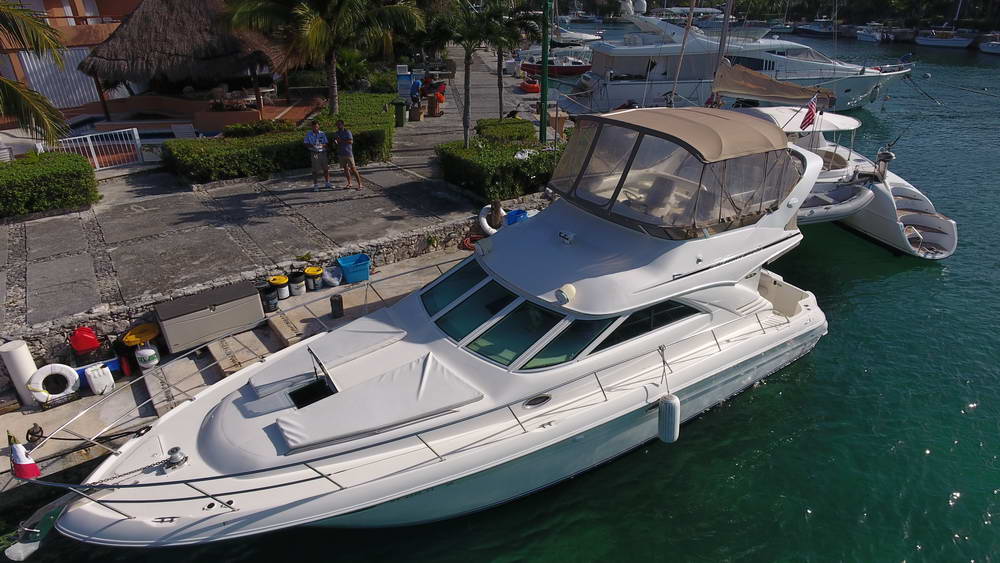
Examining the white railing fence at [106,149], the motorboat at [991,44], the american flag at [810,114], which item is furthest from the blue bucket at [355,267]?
the motorboat at [991,44]

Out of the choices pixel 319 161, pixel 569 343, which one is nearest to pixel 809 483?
pixel 569 343

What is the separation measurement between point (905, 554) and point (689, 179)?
195 inches

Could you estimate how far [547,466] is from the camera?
6.79 m

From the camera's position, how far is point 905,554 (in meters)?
6.55

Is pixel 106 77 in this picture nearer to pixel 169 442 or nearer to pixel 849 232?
pixel 169 442

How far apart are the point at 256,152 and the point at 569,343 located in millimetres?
10998

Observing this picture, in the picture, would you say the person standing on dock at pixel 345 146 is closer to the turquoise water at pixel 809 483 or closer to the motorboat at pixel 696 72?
the turquoise water at pixel 809 483

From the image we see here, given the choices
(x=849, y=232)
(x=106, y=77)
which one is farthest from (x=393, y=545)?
(x=106, y=77)

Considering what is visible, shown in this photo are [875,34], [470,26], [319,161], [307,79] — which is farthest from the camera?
[875,34]

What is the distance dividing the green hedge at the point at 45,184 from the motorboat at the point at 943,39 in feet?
221

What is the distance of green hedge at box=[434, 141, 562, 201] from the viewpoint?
13.1 m

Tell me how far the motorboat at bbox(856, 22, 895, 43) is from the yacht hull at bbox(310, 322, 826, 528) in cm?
6989

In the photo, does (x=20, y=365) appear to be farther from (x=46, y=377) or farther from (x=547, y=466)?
(x=547, y=466)

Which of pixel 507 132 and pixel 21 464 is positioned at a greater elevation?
pixel 507 132
